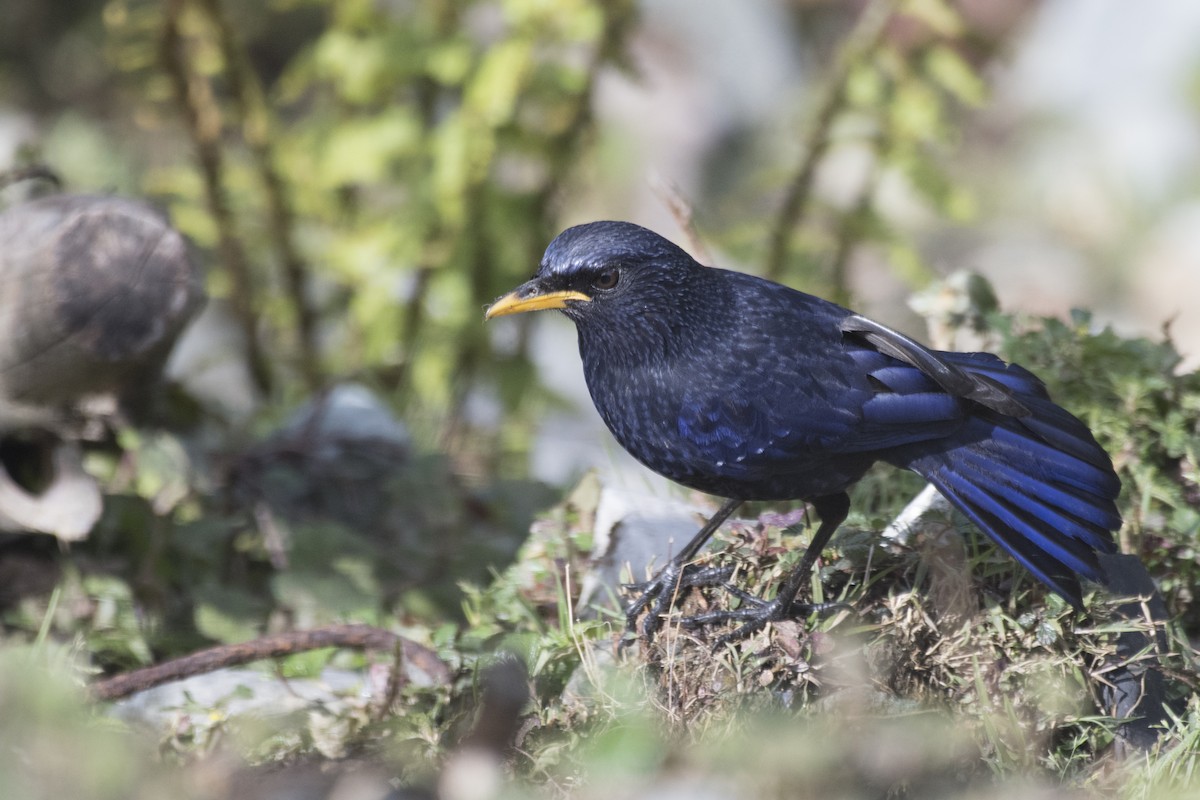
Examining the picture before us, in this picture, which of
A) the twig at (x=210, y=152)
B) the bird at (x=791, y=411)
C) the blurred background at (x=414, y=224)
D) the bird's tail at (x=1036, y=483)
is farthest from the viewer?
the twig at (x=210, y=152)

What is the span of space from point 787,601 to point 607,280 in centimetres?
94

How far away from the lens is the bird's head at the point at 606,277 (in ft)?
10.5

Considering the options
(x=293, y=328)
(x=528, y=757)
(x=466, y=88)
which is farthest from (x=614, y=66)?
(x=528, y=757)

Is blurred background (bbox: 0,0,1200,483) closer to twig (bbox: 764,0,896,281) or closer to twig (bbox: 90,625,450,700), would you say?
twig (bbox: 764,0,896,281)

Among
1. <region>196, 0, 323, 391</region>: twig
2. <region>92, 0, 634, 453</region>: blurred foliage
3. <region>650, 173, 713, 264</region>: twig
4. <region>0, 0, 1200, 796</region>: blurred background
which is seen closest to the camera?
<region>0, 0, 1200, 796</region>: blurred background

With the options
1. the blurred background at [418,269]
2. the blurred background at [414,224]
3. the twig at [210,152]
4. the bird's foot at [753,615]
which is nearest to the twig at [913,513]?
the blurred background at [418,269]

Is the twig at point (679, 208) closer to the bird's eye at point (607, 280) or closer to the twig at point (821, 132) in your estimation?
the bird's eye at point (607, 280)

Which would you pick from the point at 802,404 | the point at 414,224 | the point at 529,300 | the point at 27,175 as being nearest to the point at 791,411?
the point at 802,404

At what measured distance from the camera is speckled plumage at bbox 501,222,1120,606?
3.02 m

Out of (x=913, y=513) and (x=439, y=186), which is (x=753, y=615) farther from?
(x=439, y=186)

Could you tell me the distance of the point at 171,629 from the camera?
160 inches

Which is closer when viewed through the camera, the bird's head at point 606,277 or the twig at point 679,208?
the bird's head at point 606,277

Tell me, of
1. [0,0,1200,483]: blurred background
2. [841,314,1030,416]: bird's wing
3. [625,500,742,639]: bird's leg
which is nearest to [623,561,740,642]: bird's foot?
[625,500,742,639]: bird's leg

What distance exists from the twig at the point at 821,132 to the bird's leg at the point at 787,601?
8.31 ft
